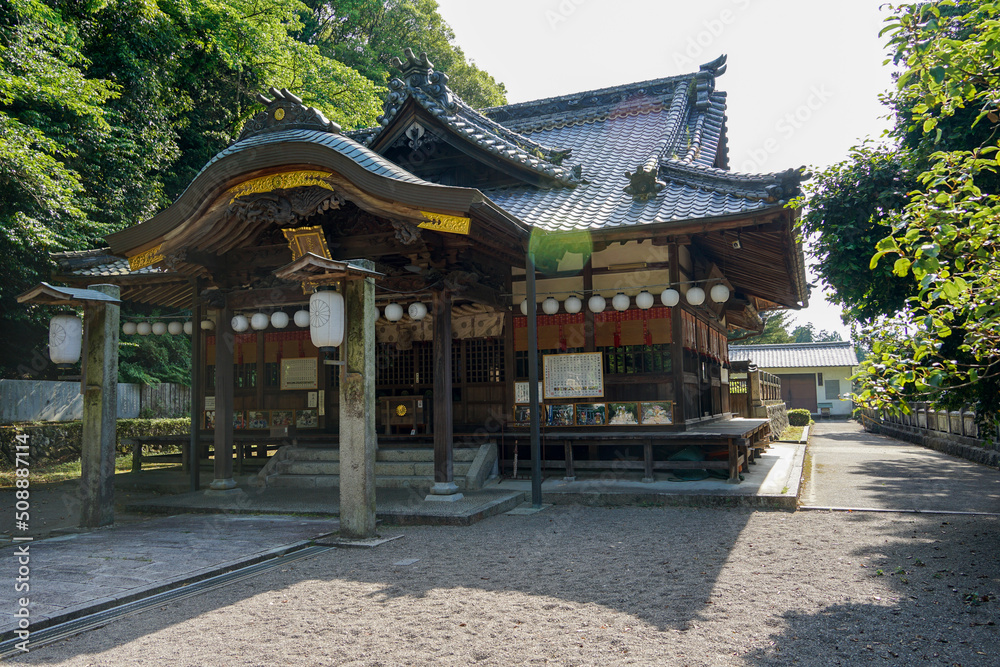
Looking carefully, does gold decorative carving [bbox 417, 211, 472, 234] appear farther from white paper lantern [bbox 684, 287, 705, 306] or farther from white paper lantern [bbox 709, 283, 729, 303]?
white paper lantern [bbox 709, 283, 729, 303]

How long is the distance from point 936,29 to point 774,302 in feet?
46.2

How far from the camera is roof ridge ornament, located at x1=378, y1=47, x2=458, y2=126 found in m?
12.5

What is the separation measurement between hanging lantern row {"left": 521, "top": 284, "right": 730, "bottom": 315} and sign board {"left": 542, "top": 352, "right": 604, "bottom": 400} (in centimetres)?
82

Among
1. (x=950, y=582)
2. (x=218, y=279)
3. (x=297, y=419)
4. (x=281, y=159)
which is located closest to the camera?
(x=950, y=582)

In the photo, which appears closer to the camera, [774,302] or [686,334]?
[686,334]

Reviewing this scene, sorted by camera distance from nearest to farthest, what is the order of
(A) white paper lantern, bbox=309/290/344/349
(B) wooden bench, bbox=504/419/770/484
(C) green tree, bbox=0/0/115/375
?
(A) white paper lantern, bbox=309/290/344/349, (B) wooden bench, bbox=504/419/770/484, (C) green tree, bbox=0/0/115/375

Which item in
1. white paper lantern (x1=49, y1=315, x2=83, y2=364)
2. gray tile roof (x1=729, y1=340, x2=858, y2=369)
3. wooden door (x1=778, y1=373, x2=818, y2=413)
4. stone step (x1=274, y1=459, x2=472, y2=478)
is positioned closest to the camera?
white paper lantern (x1=49, y1=315, x2=83, y2=364)

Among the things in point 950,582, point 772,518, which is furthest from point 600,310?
point 950,582

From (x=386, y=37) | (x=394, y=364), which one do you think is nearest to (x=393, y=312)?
(x=394, y=364)

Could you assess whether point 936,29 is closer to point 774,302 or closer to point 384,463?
point 384,463

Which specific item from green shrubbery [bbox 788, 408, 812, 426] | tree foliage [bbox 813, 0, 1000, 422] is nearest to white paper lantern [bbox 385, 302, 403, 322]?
tree foliage [bbox 813, 0, 1000, 422]

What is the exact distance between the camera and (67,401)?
62.7 ft

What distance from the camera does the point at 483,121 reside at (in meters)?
14.4

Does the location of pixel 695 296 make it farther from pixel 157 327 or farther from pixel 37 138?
pixel 37 138
